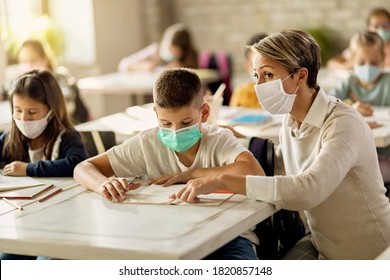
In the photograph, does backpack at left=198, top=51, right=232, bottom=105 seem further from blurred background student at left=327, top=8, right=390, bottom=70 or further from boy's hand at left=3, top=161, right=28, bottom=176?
boy's hand at left=3, top=161, right=28, bottom=176

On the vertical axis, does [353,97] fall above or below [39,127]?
below

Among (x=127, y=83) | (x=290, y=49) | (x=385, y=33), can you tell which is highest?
(x=290, y=49)

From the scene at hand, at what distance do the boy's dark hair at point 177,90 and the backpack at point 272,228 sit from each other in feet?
1.01

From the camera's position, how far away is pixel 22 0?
6.89 metres

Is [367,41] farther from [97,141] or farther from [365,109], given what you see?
[97,141]

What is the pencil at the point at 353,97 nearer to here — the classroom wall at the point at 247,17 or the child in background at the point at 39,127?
the child in background at the point at 39,127

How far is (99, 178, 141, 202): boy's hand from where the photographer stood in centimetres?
234

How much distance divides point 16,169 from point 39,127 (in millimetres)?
248

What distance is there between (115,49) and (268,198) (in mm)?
5556

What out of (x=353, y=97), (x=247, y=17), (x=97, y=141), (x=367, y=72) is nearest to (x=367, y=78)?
(x=367, y=72)

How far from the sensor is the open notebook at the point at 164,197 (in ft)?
7.40

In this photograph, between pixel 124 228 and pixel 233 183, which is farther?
pixel 233 183

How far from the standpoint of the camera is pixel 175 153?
259 centimetres
